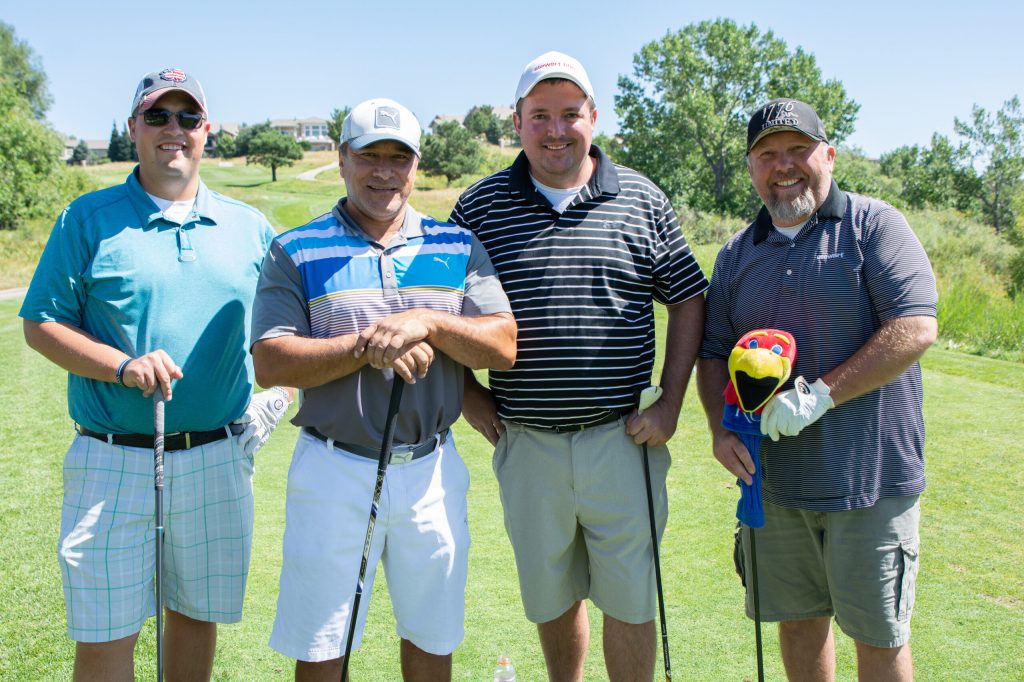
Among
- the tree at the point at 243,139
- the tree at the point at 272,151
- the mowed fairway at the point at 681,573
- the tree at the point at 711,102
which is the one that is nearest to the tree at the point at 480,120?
the tree at the point at 243,139

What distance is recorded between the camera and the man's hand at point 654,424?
9.21 feet

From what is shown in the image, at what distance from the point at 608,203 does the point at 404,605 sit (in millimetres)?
1438

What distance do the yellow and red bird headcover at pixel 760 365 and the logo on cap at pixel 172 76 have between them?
76.1 inches

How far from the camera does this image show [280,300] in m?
2.45

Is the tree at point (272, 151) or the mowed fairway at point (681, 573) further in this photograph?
the tree at point (272, 151)

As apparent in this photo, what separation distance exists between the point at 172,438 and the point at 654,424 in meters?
1.54

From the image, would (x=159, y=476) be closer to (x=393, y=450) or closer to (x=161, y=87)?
(x=393, y=450)

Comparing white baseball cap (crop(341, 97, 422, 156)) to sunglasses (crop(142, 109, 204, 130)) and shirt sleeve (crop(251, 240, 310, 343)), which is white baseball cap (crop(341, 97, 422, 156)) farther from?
sunglasses (crop(142, 109, 204, 130))

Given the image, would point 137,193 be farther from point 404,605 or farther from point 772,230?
point 772,230

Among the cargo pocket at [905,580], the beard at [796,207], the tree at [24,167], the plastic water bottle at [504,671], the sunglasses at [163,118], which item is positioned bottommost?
the plastic water bottle at [504,671]

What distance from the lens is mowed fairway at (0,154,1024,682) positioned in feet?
10.3

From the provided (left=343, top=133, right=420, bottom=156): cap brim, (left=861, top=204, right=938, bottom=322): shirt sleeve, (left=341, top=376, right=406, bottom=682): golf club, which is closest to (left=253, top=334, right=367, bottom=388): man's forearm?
(left=341, top=376, right=406, bottom=682): golf club

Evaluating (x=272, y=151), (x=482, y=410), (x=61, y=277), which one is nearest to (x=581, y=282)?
(x=482, y=410)

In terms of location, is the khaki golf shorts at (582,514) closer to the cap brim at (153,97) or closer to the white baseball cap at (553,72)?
the white baseball cap at (553,72)
